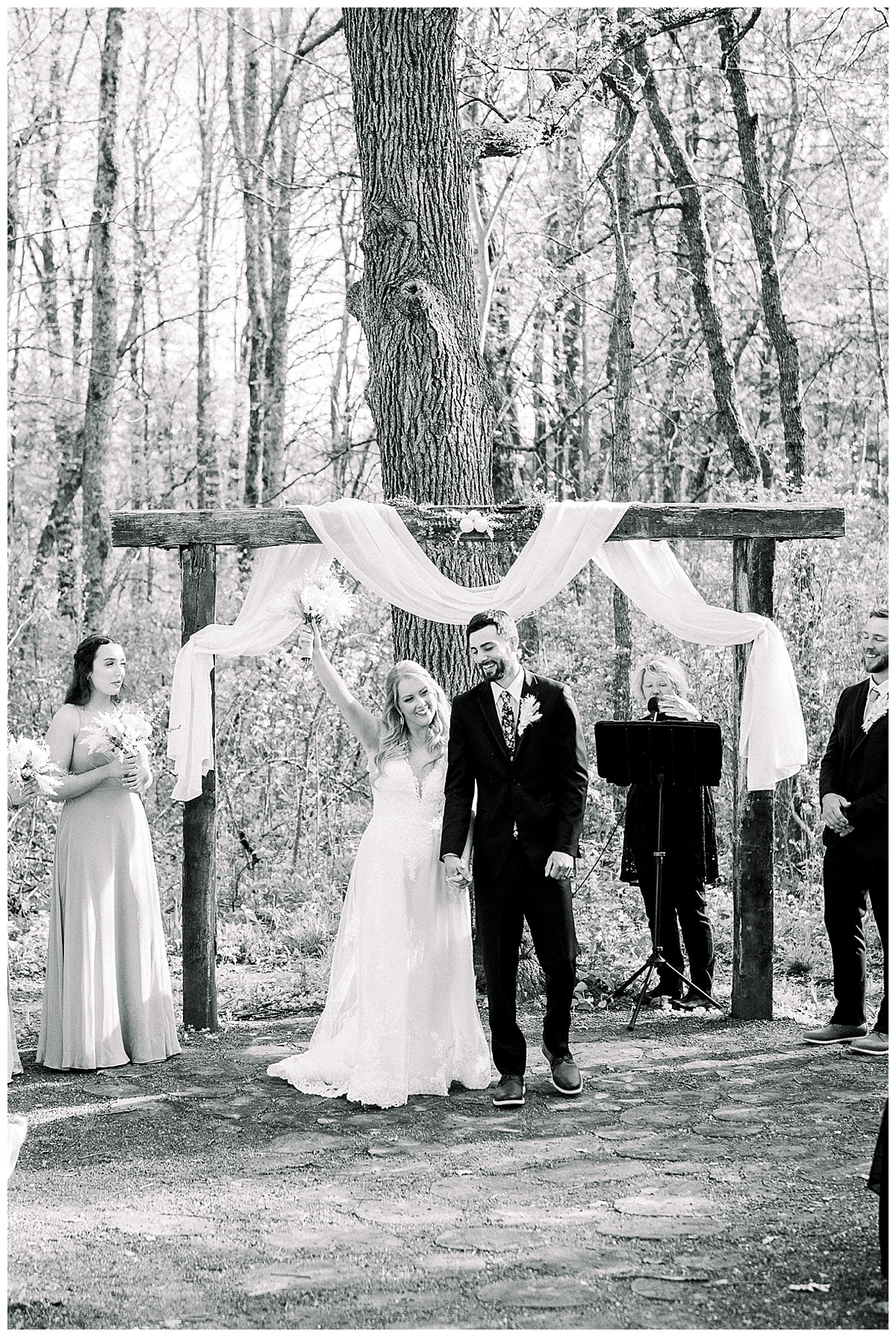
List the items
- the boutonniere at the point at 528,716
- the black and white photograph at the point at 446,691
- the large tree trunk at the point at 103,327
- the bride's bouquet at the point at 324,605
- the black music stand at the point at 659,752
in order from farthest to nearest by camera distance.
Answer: the large tree trunk at the point at 103,327 → the black music stand at the point at 659,752 → the bride's bouquet at the point at 324,605 → the boutonniere at the point at 528,716 → the black and white photograph at the point at 446,691

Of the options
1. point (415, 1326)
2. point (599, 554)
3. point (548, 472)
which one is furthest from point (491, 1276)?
point (548, 472)

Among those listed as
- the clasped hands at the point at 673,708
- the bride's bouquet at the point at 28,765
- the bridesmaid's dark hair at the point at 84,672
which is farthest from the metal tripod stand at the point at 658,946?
the bride's bouquet at the point at 28,765

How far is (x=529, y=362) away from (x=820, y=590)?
4.93m

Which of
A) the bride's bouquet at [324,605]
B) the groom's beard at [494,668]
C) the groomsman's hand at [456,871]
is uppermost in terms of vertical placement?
the bride's bouquet at [324,605]

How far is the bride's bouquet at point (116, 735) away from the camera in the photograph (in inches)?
240

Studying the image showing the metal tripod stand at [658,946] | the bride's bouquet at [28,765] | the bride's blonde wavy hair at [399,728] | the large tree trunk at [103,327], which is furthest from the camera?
the large tree trunk at [103,327]

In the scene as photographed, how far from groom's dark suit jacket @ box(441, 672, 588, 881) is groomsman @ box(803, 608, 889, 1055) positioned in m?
1.50

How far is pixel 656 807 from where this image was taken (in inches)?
277

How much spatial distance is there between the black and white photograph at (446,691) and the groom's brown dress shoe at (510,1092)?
2cm

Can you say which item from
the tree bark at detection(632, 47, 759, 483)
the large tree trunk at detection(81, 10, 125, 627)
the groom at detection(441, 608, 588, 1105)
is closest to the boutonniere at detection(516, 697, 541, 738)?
the groom at detection(441, 608, 588, 1105)

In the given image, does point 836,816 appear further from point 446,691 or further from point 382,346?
point 382,346

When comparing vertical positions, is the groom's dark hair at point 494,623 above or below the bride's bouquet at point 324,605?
below

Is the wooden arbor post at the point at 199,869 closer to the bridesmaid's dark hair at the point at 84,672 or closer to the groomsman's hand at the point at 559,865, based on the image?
the bridesmaid's dark hair at the point at 84,672

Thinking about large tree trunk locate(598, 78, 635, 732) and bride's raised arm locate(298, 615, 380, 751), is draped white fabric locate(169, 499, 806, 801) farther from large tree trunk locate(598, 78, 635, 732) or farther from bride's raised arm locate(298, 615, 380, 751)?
large tree trunk locate(598, 78, 635, 732)
